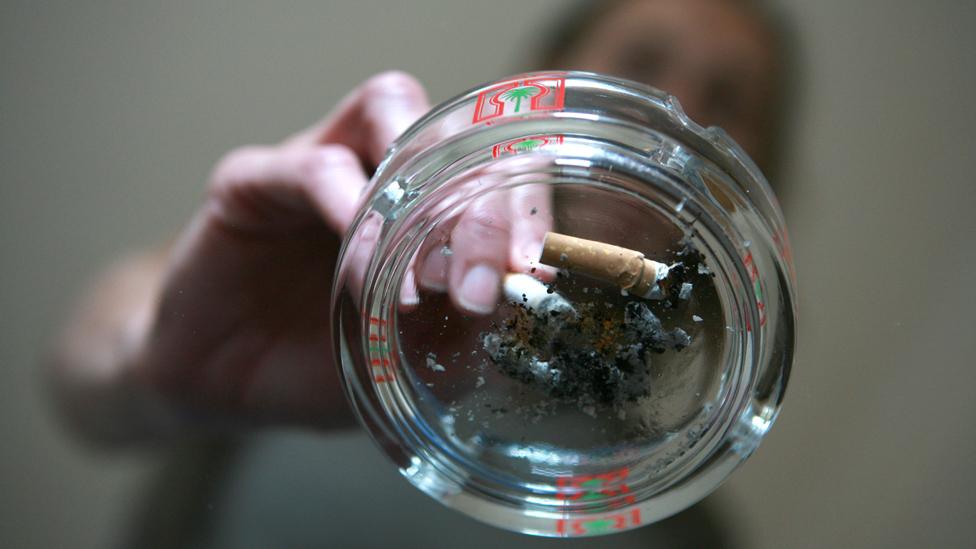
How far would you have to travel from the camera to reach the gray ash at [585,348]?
0.25 m

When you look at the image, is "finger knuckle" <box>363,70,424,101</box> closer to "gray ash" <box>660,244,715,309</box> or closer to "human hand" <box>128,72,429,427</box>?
"human hand" <box>128,72,429,427</box>

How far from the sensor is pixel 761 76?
0.41 m

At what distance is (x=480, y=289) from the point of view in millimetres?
258

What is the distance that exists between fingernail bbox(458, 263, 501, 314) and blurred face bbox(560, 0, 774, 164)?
7.3 inches

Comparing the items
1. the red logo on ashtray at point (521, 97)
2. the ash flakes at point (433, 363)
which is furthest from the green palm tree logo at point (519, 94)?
the ash flakes at point (433, 363)

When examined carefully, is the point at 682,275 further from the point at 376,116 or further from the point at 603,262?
the point at 376,116

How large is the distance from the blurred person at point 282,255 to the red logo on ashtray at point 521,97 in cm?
8

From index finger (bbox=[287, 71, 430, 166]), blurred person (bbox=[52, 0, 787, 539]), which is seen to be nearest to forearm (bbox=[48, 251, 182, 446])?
blurred person (bbox=[52, 0, 787, 539])

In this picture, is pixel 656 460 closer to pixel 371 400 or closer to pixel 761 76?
pixel 371 400

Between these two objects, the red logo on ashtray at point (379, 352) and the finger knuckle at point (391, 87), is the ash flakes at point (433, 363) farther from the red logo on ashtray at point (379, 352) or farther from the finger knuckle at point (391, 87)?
the finger knuckle at point (391, 87)

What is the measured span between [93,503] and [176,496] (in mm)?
62

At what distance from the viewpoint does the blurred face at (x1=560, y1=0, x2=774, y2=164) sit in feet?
1.29

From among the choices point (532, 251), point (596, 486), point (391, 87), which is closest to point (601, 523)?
point (596, 486)

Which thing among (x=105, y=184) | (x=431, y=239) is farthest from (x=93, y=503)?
(x=431, y=239)
